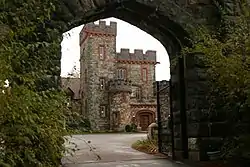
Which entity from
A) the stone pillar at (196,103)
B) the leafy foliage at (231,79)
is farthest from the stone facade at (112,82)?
the leafy foliage at (231,79)

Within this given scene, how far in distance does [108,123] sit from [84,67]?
6.38 meters

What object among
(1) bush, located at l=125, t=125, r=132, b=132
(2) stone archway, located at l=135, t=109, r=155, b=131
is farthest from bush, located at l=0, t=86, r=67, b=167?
(2) stone archway, located at l=135, t=109, r=155, b=131

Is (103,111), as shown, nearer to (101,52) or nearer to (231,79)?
(101,52)

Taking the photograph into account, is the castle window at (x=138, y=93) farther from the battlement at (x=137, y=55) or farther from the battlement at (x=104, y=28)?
the battlement at (x=104, y=28)

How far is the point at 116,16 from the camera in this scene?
24.6 feet

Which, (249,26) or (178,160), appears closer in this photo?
(249,26)

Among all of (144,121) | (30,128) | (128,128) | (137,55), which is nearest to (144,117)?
(144,121)

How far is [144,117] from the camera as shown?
37719mm

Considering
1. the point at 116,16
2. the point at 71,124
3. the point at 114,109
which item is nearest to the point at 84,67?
the point at 114,109

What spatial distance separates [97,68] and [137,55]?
5591 mm

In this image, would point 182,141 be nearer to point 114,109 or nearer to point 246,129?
point 246,129

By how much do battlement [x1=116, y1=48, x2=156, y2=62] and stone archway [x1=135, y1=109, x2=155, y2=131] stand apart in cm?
637

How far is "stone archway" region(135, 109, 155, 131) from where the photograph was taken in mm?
37275

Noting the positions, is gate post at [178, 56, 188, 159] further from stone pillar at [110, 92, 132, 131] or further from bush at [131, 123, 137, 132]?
stone pillar at [110, 92, 132, 131]
